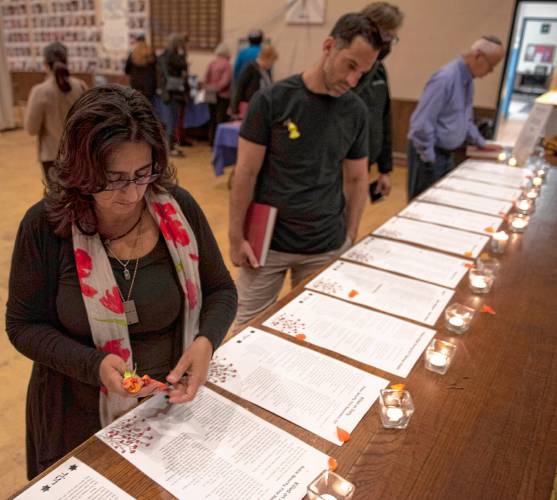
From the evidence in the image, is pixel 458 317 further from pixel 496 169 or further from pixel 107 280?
pixel 496 169

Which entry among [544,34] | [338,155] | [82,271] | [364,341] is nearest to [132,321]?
[82,271]

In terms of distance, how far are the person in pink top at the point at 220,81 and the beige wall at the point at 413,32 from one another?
25.9 inches

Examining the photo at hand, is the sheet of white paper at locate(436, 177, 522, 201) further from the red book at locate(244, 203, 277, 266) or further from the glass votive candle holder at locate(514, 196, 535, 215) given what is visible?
the red book at locate(244, 203, 277, 266)

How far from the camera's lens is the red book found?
5.90 feet

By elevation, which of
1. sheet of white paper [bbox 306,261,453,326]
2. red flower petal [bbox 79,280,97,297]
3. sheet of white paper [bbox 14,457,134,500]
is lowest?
sheet of white paper [bbox 14,457,134,500]

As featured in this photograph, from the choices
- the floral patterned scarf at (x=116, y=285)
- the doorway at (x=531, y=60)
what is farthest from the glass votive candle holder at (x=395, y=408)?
the doorway at (x=531, y=60)

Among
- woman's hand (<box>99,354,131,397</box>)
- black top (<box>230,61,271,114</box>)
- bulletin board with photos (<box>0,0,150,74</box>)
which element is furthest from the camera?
bulletin board with photos (<box>0,0,150,74</box>)

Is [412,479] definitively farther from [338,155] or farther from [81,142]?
[338,155]

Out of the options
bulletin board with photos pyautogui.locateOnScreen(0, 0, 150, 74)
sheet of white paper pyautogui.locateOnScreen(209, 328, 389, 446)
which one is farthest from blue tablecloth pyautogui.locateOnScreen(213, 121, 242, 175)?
bulletin board with photos pyautogui.locateOnScreen(0, 0, 150, 74)

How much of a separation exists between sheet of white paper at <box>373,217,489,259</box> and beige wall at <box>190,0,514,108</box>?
4.47 meters

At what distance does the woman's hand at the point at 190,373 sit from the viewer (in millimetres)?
1009

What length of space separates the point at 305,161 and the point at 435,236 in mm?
664

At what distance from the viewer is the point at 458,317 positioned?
136 cm

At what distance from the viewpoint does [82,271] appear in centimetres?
106
